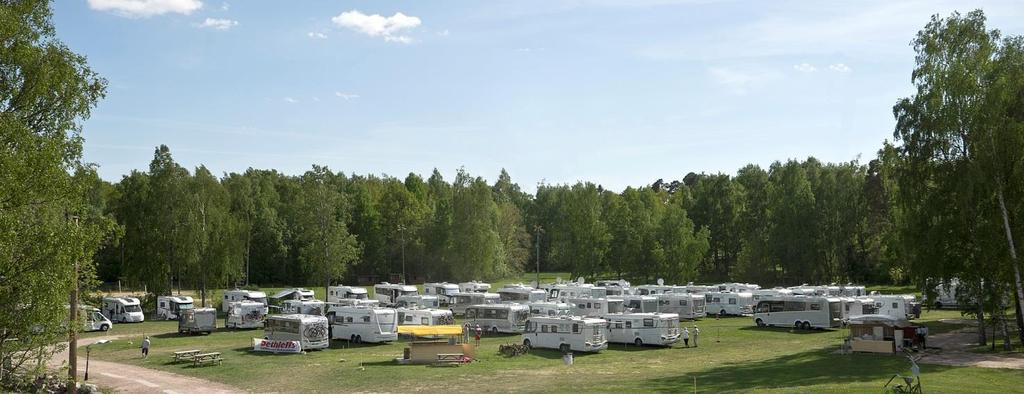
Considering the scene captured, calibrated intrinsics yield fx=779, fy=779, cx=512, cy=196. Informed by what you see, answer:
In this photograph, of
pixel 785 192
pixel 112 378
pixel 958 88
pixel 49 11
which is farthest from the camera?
pixel 785 192

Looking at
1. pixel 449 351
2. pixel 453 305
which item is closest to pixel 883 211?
pixel 453 305

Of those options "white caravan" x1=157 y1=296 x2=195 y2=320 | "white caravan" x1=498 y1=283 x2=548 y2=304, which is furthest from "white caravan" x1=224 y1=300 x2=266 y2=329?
"white caravan" x1=498 y1=283 x2=548 y2=304

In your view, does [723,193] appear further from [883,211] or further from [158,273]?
[158,273]

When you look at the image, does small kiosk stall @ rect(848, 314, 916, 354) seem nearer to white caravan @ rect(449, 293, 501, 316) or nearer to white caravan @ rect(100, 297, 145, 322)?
white caravan @ rect(449, 293, 501, 316)

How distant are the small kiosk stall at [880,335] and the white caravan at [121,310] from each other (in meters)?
41.4

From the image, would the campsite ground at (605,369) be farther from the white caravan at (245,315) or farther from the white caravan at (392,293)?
the white caravan at (392,293)

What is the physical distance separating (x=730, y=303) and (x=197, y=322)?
32.1m

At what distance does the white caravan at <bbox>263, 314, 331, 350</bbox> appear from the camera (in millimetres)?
34928

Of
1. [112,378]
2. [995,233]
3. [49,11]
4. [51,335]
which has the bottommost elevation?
[112,378]

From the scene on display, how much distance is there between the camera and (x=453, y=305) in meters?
51.8

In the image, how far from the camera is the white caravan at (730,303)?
5003cm

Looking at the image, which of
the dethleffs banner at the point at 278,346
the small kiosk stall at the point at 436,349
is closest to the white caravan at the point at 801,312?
the small kiosk stall at the point at 436,349

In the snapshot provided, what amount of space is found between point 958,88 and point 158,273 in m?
49.5

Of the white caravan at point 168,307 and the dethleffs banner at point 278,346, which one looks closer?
the dethleffs banner at point 278,346
